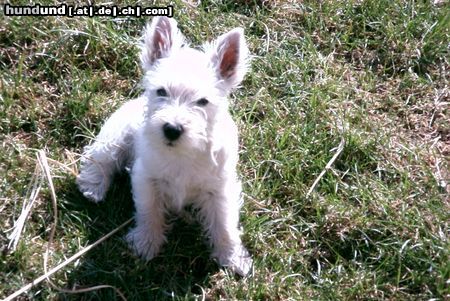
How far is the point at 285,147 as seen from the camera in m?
5.07

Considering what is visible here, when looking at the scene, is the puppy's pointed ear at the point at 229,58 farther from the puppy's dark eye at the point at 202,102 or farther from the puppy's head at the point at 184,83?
the puppy's dark eye at the point at 202,102

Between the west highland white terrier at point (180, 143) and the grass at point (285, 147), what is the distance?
158 millimetres

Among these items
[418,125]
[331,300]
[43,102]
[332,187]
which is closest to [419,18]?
[418,125]

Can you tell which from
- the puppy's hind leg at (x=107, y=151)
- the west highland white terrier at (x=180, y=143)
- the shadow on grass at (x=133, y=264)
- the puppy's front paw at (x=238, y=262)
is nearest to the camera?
the west highland white terrier at (x=180, y=143)

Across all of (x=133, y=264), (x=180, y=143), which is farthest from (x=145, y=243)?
(x=180, y=143)

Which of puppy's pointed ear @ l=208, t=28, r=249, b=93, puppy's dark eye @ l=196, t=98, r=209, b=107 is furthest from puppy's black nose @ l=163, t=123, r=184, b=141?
puppy's pointed ear @ l=208, t=28, r=249, b=93

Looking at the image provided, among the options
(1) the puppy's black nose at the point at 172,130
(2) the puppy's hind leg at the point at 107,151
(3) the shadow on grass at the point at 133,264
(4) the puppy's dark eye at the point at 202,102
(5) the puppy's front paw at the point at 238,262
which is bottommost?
(3) the shadow on grass at the point at 133,264

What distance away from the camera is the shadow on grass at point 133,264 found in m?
4.21

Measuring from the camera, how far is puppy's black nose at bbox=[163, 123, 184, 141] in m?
3.71

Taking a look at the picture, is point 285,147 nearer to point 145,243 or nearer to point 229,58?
point 229,58

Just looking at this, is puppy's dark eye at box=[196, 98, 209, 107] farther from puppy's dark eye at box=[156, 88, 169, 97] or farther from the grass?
the grass

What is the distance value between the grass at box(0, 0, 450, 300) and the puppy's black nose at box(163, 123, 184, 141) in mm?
1027

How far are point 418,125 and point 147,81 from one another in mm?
2444

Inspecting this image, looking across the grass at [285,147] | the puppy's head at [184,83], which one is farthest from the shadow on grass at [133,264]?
the puppy's head at [184,83]
